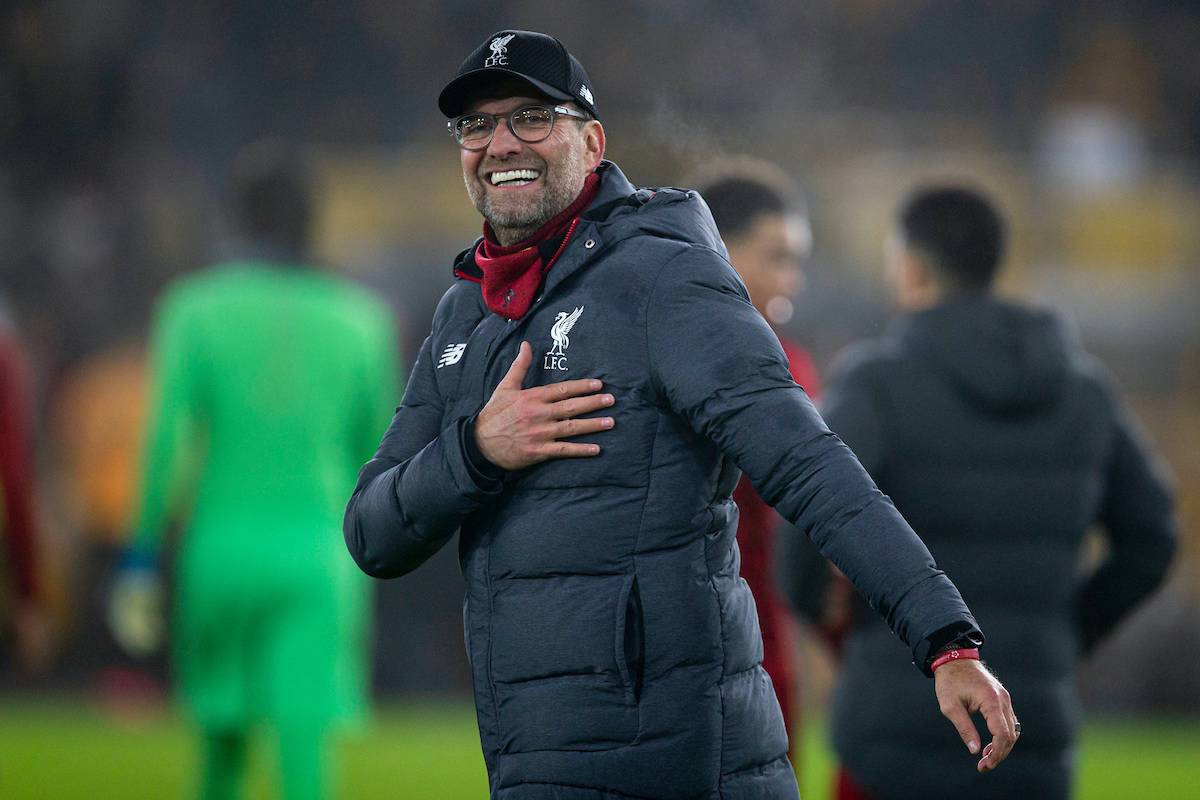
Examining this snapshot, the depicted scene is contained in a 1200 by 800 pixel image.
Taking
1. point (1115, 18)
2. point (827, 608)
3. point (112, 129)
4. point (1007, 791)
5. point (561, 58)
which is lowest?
point (1007, 791)

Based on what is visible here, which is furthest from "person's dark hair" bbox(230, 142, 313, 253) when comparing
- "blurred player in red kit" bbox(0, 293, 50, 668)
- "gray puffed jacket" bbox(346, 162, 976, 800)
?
"gray puffed jacket" bbox(346, 162, 976, 800)

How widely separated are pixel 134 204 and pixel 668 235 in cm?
1192

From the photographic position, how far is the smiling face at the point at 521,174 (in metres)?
2.82

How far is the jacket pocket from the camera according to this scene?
260 cm

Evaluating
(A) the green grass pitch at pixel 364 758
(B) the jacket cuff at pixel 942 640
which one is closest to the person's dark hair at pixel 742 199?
(B) the jacket cuff at pixel 942 640

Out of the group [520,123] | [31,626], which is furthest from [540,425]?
[31,626]

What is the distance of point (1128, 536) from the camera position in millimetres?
4312

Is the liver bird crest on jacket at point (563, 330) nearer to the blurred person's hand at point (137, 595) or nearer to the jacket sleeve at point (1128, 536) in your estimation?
the jacket sleeve at point (1128, 536)

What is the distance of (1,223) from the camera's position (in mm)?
14039

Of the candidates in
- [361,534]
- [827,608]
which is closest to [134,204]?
[827,608]

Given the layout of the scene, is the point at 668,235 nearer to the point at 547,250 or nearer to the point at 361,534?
the point at 547,250

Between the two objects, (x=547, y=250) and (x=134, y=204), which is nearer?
(x=547, y=250)

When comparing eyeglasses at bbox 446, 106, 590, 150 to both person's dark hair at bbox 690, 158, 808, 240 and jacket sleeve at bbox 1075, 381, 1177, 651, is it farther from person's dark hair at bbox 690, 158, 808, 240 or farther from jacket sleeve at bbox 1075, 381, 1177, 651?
jacket sleeve at bbox 1075, 381, 1177, 651

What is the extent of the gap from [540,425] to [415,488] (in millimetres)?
254
